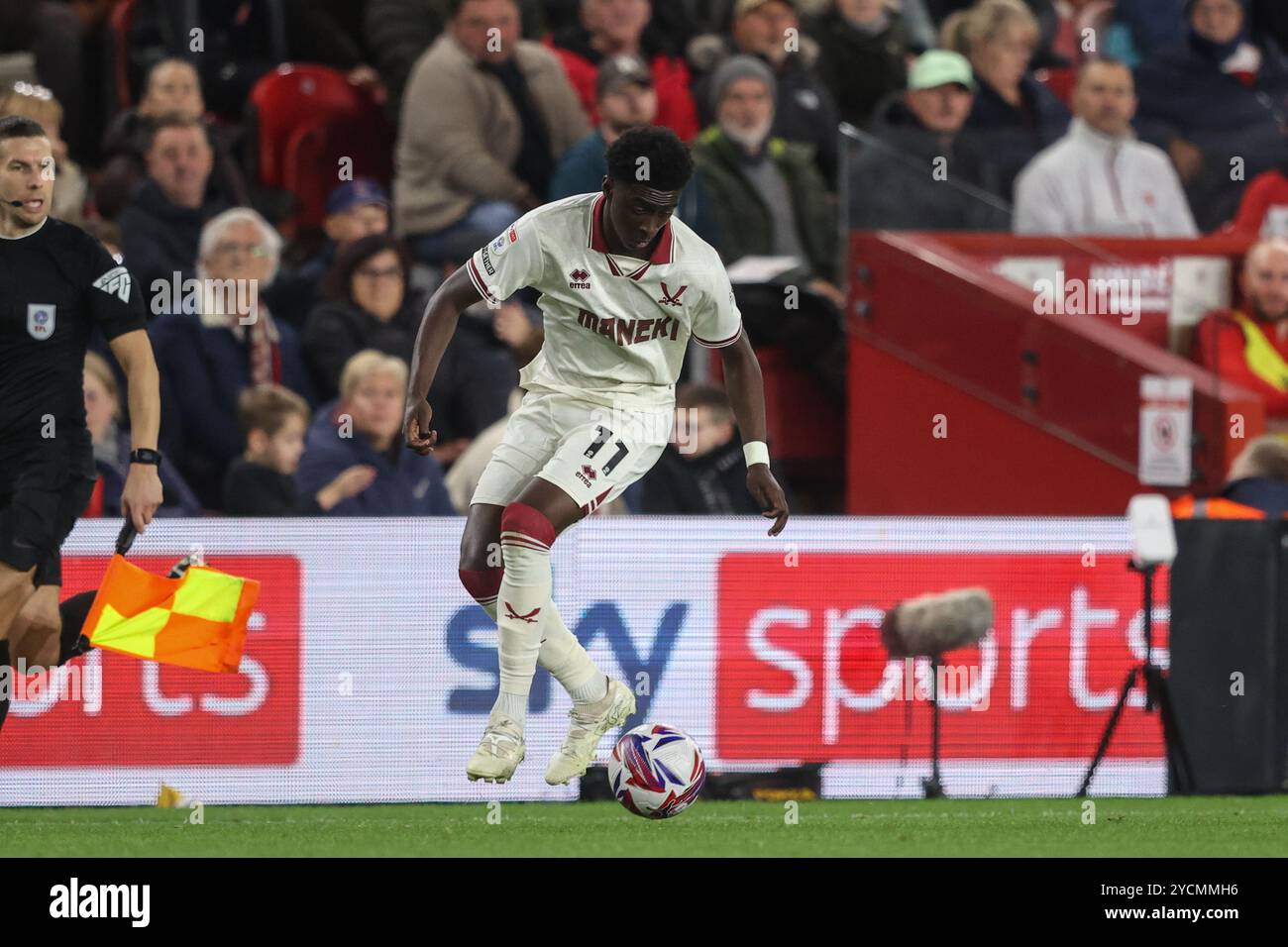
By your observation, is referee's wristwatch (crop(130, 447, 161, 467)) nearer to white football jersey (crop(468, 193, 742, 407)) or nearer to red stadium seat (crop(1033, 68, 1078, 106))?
white football jersey (crop(468, 193, 742, 407))

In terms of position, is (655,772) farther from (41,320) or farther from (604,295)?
(41,320)

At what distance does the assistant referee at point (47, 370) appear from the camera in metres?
8.59

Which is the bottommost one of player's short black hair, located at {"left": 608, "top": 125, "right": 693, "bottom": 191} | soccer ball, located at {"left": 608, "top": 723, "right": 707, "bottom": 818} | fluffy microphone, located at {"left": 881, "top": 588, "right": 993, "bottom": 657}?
soccer ball, located at {"left": 608, "top": 723, "right": 707, "bottom": 818}

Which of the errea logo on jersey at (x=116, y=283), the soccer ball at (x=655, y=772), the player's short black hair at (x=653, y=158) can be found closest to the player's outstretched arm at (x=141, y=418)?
the errea logo on jersey at (x=116, y=283)

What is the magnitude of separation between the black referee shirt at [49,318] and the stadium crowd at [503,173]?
2.10m

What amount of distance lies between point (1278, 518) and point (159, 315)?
5.40 metres

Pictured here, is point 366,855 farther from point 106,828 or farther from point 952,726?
point 952,726

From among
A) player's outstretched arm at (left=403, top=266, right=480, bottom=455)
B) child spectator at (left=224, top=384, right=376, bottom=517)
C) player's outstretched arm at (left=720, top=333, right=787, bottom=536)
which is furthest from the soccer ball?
child spectator at (left=224, top=384, right=376, bottom=517)

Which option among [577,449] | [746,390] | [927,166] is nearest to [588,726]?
[577,449]

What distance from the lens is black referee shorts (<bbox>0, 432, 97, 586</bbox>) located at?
8625 mm

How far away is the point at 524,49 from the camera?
527 inches

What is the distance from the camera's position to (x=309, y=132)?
1381 centimetres

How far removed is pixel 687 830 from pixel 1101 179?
19.4 feet

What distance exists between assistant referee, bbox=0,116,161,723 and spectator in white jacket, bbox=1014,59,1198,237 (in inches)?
238
